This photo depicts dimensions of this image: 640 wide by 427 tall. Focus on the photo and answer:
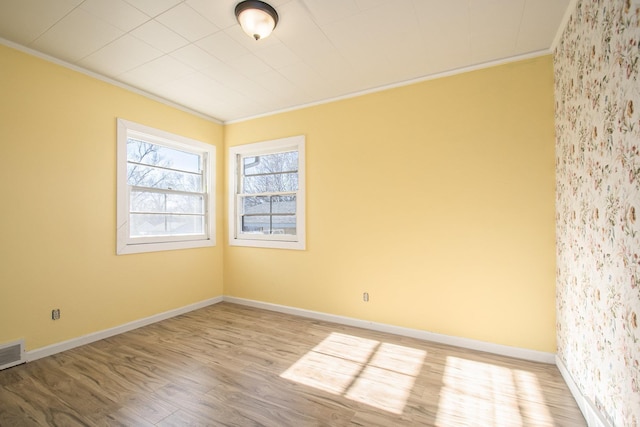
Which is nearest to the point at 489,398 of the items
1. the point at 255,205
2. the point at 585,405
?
the point at 585,405

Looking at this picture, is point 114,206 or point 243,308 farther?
point 243,308

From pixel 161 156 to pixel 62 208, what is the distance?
1262 mm

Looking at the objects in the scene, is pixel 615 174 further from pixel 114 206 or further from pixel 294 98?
pixel 114 206

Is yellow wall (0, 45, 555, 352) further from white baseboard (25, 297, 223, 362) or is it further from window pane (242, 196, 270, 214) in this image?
window pane (242, 196, 270, 214)

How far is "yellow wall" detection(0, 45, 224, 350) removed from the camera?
248cm

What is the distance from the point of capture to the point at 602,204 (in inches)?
63.4

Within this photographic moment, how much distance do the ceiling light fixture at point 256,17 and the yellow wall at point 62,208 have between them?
2055 millimetres

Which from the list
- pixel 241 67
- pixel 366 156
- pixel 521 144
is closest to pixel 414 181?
pixel 366 156

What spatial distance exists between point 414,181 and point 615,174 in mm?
1708

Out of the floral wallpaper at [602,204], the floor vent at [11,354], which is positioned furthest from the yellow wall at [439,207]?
the floor vent at [11,354]

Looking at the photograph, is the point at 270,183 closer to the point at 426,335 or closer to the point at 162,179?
the point at 162,179

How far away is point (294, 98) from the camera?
142 inches

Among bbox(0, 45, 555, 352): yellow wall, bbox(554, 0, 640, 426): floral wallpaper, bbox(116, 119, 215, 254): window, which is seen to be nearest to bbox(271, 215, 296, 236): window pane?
bbox(0, 45, 555, 352): yellow wall

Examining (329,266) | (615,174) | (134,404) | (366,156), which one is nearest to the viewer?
(615,174)
